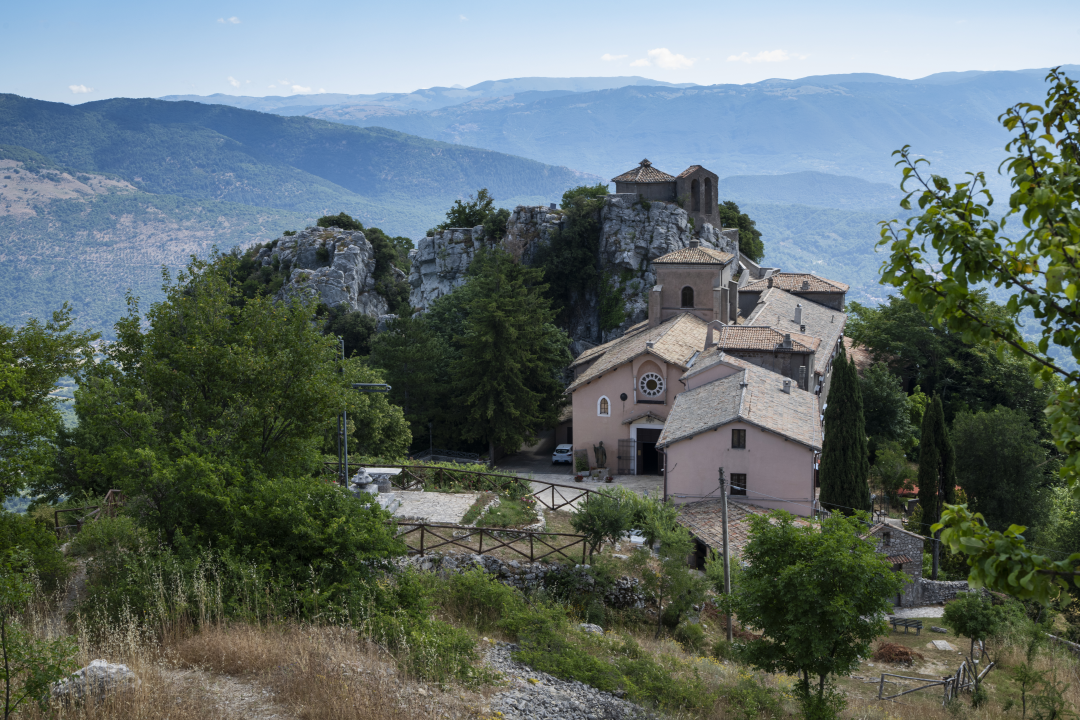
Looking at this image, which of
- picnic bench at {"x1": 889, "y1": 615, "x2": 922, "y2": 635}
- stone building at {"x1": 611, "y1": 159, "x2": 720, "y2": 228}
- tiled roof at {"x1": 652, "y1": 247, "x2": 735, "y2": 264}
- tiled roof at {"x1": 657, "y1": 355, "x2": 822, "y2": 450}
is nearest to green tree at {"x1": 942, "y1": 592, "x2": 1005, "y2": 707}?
picnic bench at {"x1": 889, "y1": 615, "x2": 922, "y2": 635}

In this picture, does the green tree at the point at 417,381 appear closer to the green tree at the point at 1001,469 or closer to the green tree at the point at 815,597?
the green tree at the point at 1001,469

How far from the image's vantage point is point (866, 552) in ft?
40.9

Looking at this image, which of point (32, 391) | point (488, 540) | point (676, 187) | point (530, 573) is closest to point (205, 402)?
point (32, 391)

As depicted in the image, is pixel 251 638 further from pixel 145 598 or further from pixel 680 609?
pixel 680 609

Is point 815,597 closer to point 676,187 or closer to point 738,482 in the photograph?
point 738,482

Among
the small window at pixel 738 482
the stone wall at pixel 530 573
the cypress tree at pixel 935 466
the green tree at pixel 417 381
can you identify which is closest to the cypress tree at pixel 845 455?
the cypress tree at pixel 935 466

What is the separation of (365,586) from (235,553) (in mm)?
2252

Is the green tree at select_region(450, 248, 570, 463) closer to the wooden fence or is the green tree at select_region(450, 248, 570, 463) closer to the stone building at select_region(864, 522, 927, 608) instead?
the stone building at select_region(864, 522, 927, 608)

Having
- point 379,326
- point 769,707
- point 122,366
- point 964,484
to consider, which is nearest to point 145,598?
point 122,366

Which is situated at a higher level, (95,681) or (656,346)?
(656,346)

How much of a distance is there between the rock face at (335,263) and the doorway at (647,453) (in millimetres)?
33002

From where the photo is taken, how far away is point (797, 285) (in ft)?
193

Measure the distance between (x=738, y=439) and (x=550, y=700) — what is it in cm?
2133

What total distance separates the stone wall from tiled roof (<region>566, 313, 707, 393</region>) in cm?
2216
